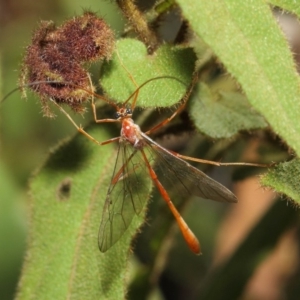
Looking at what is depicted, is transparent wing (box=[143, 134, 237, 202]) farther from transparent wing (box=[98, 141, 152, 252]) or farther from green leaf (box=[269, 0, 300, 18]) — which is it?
green leaf (box=[269, 0, 300, 18])

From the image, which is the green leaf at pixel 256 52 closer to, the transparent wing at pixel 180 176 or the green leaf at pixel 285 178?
the green leaf at pixel 285 178

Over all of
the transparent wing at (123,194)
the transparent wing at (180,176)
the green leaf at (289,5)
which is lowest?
the transparent wing at (180,176)

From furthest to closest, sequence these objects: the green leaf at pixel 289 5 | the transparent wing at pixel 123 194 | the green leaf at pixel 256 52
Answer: the transparent wing at pixel 123 194 → the green leaf at pixel 289 5 → the green leaf at pixel 256 52

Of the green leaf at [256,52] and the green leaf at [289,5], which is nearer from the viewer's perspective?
Result: the green leaf at [256,52]

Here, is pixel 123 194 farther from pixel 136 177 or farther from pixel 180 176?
pixel 180 176

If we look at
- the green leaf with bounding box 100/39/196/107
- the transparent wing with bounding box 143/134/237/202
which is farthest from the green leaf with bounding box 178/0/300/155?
the transparent wing with bounding box 143/134/237/202

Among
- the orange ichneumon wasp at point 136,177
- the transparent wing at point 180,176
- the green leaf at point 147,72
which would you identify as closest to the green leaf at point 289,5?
the green leaf at point 147,72

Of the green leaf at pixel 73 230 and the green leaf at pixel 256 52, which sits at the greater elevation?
the green leaf at pixel 256 52
